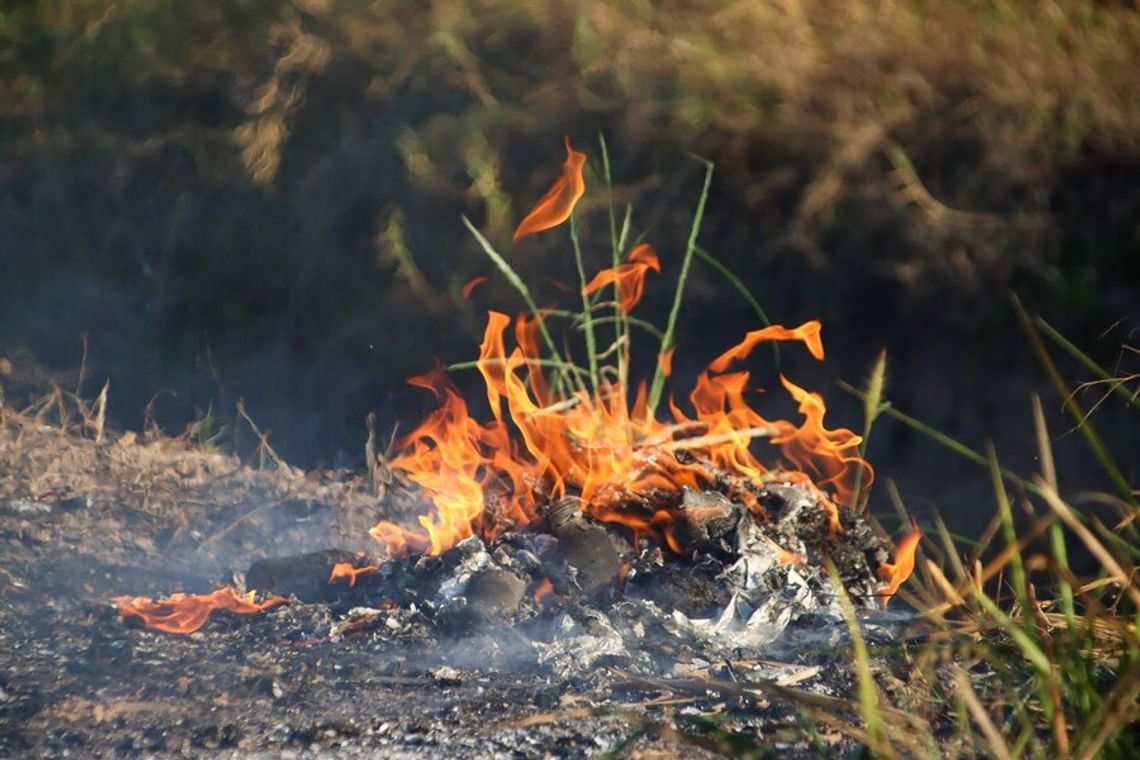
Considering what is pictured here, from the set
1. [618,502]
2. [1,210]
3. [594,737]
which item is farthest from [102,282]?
[594,737]

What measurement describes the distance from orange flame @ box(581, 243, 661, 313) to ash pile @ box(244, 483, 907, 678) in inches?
33.1

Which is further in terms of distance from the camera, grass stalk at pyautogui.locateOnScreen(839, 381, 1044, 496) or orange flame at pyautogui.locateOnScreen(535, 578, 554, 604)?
orange flame at pyautogui.locateOnScreen(535, 578, 554, 604)

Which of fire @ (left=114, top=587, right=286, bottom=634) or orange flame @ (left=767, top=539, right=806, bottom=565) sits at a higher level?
orange flame @ (left=767, top=539, right=806, bottom=565)

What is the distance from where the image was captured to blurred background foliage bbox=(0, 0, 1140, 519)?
3.90 m

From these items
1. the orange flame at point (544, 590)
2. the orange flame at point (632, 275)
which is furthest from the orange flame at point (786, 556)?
the orange flame at point (632, 275)

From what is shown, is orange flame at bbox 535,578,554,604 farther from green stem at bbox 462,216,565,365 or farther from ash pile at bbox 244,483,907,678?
green stem at bbox 462,216,565,365

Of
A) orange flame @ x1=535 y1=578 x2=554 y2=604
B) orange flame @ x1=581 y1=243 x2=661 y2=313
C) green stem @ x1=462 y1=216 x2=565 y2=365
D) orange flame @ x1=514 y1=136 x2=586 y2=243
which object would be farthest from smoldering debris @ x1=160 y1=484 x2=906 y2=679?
orange flame @ x1=514 y1=136 x2=586 y2=243

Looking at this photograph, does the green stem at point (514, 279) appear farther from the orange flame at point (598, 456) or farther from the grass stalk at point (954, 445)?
the grass stalk at point (954, 445)

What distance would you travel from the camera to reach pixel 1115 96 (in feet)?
12.5

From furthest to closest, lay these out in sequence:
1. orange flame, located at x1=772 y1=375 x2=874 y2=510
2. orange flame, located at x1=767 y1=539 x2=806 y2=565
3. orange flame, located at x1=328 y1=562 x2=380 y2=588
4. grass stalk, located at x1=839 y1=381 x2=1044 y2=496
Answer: orange flame, located at x1=772 y1=375 x2=874 y2=510, orange flame, located at x1=328 y1=562 x2=380 y2=588, orange flame, located at x1=767 y1=539 x2=806 y2=565, grass stalk, located at x1=839 y1=381 x2=1044 y2=496

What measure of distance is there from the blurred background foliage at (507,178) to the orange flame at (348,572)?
3.92 feet

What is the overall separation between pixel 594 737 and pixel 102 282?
3330 mm

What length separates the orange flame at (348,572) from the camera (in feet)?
11.3

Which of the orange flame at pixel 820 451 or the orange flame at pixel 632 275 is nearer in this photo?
the orange flame at pixel 820 451
